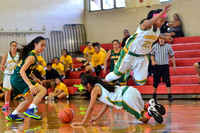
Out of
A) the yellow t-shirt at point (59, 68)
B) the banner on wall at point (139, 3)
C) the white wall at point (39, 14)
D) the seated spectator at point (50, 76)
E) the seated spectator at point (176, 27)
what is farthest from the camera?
the white wall at point (39, 14)

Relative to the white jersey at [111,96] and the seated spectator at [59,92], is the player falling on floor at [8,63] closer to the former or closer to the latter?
the seated spectator at [59,92]

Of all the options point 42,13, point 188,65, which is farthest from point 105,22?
point 188,65

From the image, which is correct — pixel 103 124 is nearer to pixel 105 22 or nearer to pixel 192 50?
pixel 192 50

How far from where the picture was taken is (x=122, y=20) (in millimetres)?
14539

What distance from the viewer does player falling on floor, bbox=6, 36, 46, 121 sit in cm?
527

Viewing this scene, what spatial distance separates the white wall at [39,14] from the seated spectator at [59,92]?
3.16 meters

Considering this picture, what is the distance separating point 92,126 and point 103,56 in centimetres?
672

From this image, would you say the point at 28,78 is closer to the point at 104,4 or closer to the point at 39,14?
the point at 39,14

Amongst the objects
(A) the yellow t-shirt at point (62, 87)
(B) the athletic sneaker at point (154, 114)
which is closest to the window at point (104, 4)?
(A) the yellow t-shirt at point (62, 87)

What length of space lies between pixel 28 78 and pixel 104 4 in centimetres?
1017

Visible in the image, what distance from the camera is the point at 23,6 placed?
1365 centimetres

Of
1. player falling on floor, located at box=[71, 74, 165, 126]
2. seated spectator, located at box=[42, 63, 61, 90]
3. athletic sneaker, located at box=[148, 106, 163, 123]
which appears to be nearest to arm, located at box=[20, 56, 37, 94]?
player falling on floor, located at box=[71, 74, 165, 126]

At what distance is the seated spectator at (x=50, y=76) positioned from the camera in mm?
11759

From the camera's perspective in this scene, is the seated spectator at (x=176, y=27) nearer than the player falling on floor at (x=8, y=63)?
No
